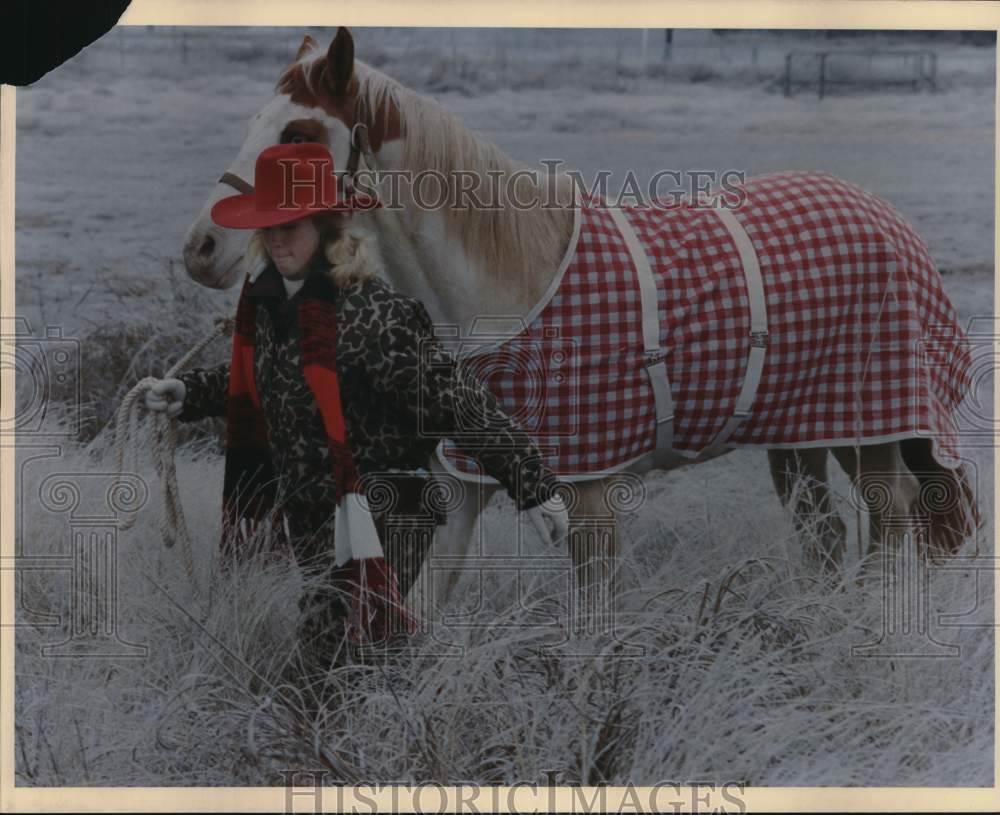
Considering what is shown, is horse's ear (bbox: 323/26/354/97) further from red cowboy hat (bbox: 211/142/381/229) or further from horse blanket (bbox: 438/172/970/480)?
horse blanket (bbox: 438/172/970/480)

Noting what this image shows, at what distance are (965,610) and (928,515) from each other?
0.29 m

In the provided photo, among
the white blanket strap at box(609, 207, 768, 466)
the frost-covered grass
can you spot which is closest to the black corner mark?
the frost-covered grass

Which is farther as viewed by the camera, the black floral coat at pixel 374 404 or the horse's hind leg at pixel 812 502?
the horse's hind leg at pixel 812 502

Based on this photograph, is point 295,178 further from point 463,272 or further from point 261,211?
point 463,272

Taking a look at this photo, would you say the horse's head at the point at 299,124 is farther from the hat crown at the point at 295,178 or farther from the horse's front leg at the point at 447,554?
the horse's front leg at the point at 447,554

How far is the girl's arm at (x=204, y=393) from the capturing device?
10.9ft

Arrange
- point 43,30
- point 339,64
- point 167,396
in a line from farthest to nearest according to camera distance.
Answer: point 167,396 → point 339,64 → point 43,30

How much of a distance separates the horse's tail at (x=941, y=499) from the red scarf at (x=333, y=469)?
4.69 feet

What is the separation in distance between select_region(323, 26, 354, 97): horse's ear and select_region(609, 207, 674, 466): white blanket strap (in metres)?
0.79

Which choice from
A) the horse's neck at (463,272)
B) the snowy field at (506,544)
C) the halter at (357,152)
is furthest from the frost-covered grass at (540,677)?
the halter at (357,152)

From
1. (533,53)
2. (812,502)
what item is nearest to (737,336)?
(812,502)

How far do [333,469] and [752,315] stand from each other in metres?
1.17

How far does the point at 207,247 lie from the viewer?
3287 mm

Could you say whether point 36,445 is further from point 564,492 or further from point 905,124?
point 905,124
